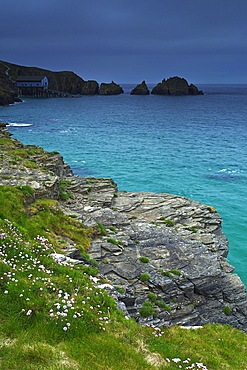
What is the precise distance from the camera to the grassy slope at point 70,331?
32.8ft

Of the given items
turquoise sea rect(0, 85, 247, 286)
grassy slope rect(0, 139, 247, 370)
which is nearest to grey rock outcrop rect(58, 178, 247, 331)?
grassy slope rect(0, 139, 247, 370)

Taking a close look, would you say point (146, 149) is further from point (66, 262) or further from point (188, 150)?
point (66, 262)

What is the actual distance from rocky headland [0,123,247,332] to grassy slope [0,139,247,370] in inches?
80.6

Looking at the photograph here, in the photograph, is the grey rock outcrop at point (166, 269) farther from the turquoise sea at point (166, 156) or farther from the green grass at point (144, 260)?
the turquoise sea at point (166, 156)

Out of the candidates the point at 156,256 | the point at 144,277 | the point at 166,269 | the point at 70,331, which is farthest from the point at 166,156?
the point at 70,331

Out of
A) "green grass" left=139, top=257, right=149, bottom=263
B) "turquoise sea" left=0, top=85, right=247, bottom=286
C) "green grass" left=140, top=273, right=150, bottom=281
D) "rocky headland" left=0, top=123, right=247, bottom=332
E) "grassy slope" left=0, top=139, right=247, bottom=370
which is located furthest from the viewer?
"turquoise sea" left=0, top=85, right=247, bottom=286

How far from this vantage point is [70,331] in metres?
11.2

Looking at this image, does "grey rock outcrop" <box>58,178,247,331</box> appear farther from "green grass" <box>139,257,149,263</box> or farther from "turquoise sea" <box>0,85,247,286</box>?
"turquoise sea" <box>0,85,247,286</box>

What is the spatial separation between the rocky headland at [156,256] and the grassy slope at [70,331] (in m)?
2.05

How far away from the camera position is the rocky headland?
61.1 feet

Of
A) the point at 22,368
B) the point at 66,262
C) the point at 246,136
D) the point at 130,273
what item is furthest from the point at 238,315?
the point at 246,136

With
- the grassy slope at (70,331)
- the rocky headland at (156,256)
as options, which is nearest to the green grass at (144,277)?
the rocky headland at (156,256)

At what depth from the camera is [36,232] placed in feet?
60.3

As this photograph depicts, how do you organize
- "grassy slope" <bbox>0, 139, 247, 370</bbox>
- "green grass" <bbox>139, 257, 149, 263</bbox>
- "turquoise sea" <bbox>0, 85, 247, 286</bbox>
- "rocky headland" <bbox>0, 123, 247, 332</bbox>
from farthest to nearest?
"turquoise sea" <bbox>0, 85, 247, 286</bbox>, "green grass" <bbox>139, 257, 149, 263</bbox>, "rocky headland" <bbox>0, 123, 247, 332</bbox>, "grassy slope" <bbox>0, 139, 247, 370</bbox>
